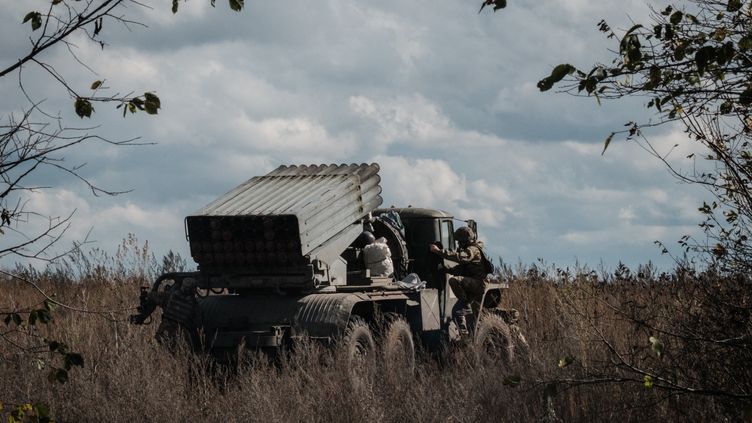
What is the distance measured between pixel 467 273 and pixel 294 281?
10.1 ft

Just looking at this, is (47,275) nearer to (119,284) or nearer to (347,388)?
(119,284)

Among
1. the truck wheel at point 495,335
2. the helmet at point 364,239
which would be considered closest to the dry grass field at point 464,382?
the truck wheel at point 495,335

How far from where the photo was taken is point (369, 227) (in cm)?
1280

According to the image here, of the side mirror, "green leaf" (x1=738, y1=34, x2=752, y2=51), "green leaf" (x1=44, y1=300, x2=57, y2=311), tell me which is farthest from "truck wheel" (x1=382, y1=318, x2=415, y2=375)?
"green leaf" (x1=738, y1=34, x2=752, y2=51)

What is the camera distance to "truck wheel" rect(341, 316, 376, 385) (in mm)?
10383

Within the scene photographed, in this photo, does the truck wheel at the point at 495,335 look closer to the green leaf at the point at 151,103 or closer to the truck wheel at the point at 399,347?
the truck wheel at the point at 399,347

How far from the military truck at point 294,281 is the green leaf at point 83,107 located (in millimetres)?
5468

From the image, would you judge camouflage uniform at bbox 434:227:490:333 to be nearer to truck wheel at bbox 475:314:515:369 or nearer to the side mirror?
truck wheel at bbox 475:314:515:369

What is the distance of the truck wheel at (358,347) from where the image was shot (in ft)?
34.1

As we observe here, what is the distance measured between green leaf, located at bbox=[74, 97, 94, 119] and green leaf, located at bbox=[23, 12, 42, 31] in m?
0.48

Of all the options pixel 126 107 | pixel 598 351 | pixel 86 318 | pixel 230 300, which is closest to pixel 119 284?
pixel 86 318

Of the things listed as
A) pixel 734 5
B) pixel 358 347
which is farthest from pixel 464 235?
pixel 734 5

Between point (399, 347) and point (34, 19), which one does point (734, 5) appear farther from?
point (399, 347)

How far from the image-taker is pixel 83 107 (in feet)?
17.8
